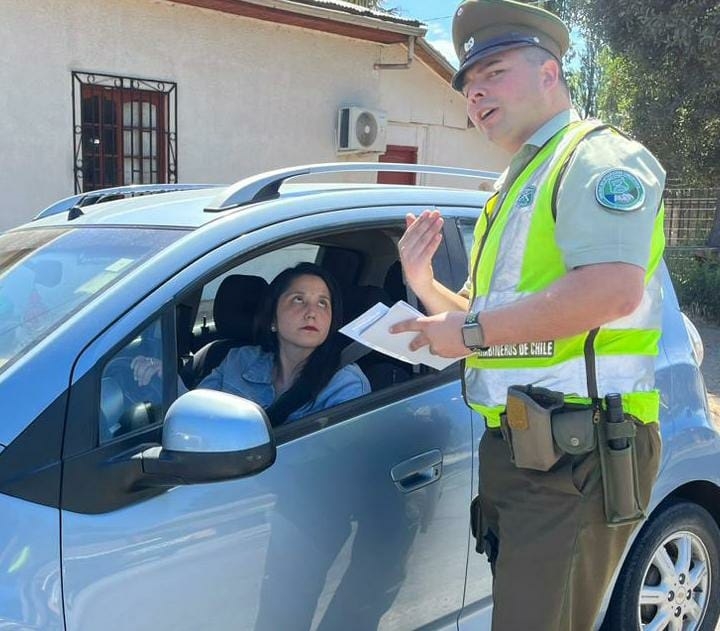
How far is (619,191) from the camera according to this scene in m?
1.68

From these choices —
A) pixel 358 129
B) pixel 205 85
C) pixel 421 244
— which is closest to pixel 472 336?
pixel 421 244

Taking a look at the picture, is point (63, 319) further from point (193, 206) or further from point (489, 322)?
point (489, 322)

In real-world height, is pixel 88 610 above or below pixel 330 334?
below

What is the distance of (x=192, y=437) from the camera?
5.32 ft

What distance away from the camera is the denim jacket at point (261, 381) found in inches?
91.1

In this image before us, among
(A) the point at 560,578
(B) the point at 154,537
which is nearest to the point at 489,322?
(A) the point at 560,578

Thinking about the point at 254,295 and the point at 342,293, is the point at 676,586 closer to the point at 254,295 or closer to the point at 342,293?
the point at 342,293

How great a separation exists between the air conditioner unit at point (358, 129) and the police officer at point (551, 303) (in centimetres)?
766

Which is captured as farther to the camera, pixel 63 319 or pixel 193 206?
pixel 193 206

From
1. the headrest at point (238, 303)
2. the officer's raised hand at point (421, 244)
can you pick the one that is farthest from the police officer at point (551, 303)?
the headrest at point (238, 303)

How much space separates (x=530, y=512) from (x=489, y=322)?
0.47m

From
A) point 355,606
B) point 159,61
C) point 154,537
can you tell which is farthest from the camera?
point 159,61

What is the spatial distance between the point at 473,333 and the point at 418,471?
0.60 meters

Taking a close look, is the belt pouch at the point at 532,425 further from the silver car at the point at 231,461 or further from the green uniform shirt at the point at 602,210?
the silver car at the point at 231,461
